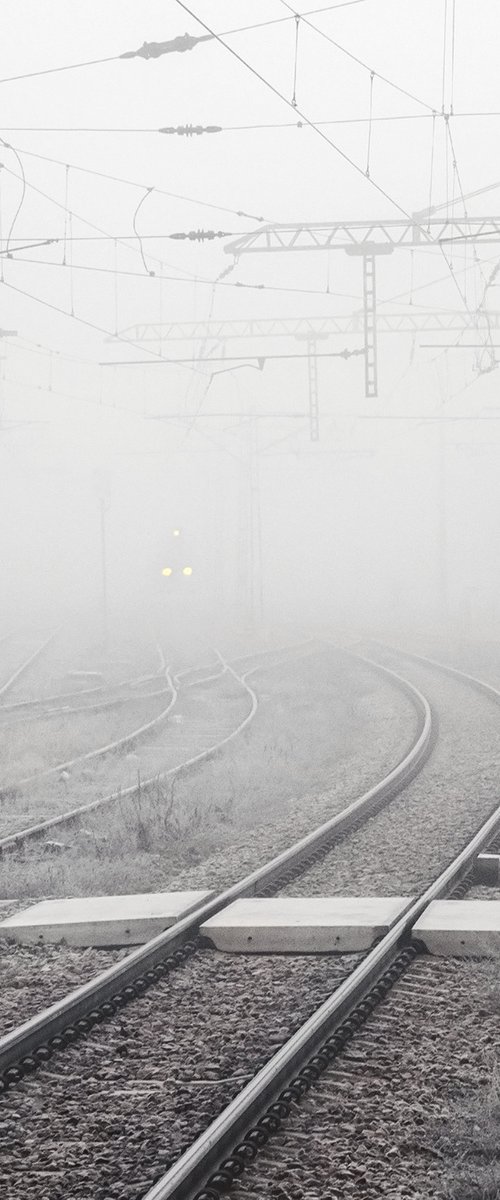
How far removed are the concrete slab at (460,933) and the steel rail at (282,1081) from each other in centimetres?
11

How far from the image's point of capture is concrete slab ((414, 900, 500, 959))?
734cm

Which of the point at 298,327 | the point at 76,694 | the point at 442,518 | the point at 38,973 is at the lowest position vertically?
the point at 76,694

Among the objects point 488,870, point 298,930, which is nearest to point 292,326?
point 488,870

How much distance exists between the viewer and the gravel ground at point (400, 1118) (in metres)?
4.57

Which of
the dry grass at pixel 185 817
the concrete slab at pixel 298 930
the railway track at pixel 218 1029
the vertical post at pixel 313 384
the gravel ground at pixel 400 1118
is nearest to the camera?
the gravel ground at pixel 400 1118

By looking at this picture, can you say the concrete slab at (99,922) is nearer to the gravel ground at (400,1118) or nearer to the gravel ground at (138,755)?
the gravel ground at (400,1118)

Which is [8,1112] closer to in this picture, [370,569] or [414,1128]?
[414,1128]

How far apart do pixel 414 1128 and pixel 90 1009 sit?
2.10 meters

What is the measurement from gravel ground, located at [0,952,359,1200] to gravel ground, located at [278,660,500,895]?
80.9 inches

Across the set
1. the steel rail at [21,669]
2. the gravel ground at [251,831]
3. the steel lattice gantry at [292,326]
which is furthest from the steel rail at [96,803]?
the steel lattice gantry at [292,326]

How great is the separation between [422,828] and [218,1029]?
533 centimetres

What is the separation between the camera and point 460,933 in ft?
24.4

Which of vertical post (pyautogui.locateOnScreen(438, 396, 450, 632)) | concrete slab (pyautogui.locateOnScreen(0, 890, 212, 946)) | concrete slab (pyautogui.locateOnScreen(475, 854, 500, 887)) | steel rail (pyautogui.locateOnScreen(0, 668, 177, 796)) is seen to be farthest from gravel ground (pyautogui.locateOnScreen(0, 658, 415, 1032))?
vertical post (pyautogui.locateOnScreen(438, 396, 450, 632))

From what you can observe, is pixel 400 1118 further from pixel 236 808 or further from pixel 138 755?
pixel 138 755
